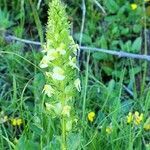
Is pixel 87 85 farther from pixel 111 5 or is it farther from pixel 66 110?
pixel 66 110

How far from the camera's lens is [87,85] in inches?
107

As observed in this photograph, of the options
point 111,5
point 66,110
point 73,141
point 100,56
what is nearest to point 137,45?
point 100,56

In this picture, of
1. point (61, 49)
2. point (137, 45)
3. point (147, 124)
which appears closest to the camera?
point (61, 49)

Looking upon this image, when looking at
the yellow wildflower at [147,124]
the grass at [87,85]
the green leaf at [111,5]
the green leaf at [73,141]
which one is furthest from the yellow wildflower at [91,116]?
the green leaf at [111,5]

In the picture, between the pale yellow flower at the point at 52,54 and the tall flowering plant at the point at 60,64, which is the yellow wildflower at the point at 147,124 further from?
the pale yellow flower at the point at 52,54

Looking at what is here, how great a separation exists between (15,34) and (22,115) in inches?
41.6

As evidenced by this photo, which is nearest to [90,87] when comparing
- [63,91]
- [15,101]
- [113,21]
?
[15,101]

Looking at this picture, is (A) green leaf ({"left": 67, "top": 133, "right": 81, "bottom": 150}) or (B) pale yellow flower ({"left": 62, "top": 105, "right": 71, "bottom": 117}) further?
(A) green leaf ({"left": 67, "top": 133, "right": 81, "bottom": 150})

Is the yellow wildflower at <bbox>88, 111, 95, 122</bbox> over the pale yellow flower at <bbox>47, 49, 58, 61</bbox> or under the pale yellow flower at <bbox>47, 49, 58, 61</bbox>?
under

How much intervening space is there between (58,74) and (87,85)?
1.11 metres

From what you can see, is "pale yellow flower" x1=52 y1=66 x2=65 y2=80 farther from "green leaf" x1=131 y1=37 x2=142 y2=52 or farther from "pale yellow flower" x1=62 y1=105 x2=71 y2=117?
"green leaf" x1=131 y1=37 x2=142 y2=52

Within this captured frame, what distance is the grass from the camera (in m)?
2.23

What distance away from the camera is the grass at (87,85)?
7.31ft

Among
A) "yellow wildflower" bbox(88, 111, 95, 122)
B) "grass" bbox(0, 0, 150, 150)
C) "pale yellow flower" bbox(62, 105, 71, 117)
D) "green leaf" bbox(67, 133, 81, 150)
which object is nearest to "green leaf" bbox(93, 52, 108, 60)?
"grass" bbox(0, 0, 150, 150)
